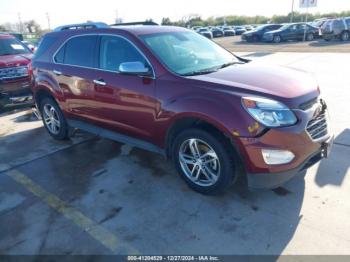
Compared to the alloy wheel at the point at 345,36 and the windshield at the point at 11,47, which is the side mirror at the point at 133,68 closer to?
the windshield at the point at 11,47

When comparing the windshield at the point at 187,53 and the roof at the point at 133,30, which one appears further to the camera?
the roof at the point at 133,30

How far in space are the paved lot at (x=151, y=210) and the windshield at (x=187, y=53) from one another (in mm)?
1391

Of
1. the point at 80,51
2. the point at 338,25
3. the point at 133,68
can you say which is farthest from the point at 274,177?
the point at 338,25

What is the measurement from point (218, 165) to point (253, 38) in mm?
29478

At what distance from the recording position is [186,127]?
3594 millimetres

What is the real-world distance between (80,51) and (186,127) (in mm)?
2238

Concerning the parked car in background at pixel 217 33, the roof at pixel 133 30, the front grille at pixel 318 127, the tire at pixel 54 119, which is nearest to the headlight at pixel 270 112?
the front grille at pixel 318 127

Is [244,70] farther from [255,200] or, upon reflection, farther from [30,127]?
[30,127]

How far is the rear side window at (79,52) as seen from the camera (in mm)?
4574

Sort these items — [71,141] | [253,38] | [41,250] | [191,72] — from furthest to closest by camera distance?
1. [253,38]
2. [71,141]
3. [191,72]
4. [41,250]

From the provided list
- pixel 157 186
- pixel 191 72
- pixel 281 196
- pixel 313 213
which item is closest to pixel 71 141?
pixel 157 186

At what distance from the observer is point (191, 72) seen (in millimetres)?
3770

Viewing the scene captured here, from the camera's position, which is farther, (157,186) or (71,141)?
(71,141)

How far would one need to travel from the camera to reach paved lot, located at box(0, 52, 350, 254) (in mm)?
2924
